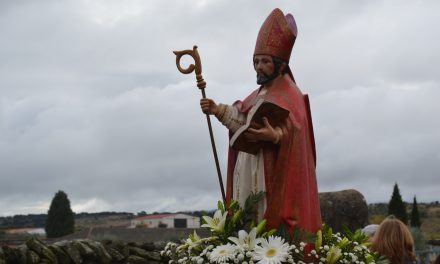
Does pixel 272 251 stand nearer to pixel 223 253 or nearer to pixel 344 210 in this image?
pixel 223 253

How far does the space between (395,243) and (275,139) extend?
1.91 metres

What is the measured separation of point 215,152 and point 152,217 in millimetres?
69156

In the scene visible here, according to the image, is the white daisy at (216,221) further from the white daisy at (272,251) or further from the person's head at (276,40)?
the person's head at (276,40)

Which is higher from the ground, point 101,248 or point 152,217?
point 152,217

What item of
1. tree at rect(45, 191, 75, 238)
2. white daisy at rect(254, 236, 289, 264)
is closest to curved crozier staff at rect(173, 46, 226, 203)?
white daisy at rect(254, 236, 289, 264)

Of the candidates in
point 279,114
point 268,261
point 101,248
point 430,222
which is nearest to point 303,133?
point 279,114

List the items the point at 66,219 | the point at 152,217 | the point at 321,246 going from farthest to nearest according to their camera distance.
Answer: the point at 152,217, the point at 66,219, the point at 321,246

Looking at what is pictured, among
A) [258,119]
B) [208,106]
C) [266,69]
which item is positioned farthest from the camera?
[266,69]

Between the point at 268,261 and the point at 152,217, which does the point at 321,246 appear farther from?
the point at 152,217

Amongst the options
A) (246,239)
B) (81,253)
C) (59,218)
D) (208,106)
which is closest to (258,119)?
(208,106)

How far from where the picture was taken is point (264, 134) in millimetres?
6242

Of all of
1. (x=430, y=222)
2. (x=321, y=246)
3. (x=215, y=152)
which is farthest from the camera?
(x=430, y=222)

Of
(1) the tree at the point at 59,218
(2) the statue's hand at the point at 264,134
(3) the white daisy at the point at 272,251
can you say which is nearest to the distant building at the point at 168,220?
(1) the tree at the point at 59,218

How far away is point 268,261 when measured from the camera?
5.57 meters
